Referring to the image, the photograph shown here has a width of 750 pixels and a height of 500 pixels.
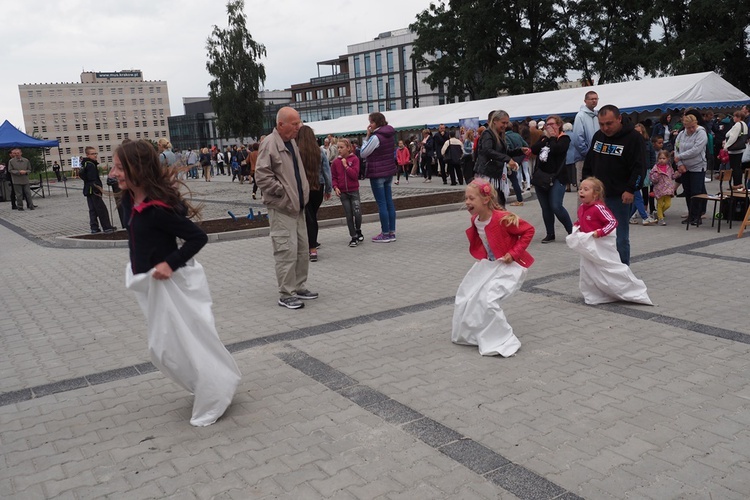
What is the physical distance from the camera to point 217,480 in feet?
11.0

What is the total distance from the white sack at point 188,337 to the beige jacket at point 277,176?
107 inches

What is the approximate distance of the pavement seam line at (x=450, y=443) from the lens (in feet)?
10.3

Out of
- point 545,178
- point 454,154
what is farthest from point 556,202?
point 454,154

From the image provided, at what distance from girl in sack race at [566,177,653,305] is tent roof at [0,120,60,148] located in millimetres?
25655

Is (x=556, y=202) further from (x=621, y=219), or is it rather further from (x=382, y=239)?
(x=382, y=239)

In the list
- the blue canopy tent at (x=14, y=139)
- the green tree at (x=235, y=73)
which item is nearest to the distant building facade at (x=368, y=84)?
the green tree at (x=235, y=73)

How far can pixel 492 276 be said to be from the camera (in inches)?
205

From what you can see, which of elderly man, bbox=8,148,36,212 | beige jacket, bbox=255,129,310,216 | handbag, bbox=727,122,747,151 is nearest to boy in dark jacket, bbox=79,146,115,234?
elderly man, bbox=8,148,36,212

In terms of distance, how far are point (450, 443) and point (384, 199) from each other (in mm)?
7251

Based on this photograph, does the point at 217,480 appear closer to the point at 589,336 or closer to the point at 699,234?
the point at 589,336

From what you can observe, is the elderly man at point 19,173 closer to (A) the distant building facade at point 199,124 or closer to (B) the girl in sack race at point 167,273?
(B) the girl in sack race at point 167,273

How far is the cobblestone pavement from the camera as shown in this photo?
3.31m

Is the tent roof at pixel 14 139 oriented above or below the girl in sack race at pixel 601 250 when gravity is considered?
above

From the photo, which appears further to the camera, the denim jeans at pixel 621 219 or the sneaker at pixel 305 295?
the sneaker at pixel 305 295
